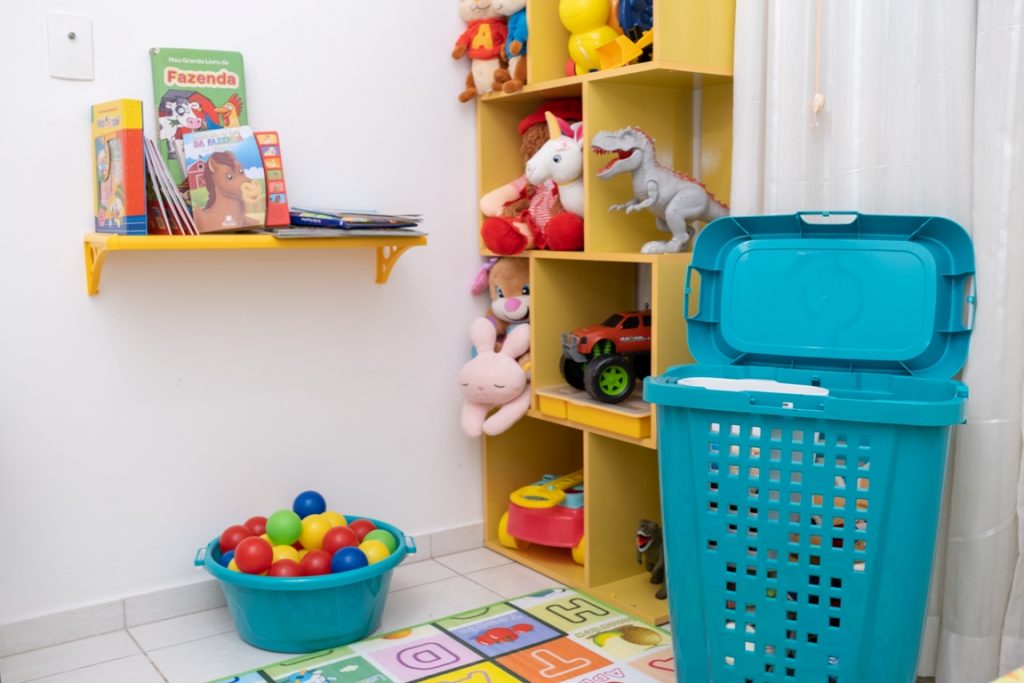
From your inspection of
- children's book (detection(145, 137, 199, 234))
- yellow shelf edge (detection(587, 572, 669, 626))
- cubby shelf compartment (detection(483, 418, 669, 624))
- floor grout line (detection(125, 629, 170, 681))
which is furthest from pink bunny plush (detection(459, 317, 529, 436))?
floor grout line (detection(125, 629, 170, 681))

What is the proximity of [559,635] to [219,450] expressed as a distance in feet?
2.76

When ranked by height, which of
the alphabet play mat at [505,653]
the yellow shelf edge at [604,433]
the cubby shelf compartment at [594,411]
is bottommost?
the alphabet play mat at [505,653]

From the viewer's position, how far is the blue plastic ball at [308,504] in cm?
222

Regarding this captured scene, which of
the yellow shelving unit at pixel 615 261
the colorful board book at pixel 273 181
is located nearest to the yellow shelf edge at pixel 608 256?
the yellow shelving unit at pixel 615 261

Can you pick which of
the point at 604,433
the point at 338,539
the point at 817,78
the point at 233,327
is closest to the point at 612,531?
the point at 604,433

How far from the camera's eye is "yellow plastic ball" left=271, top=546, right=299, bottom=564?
2.00m

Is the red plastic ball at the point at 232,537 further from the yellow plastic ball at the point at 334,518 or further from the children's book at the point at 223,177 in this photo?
the children's book at the point at 223,177

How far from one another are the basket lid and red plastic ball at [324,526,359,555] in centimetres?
80

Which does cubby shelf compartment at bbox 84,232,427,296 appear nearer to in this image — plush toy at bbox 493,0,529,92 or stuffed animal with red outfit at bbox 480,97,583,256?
stuffed animal with red outfit at bbox 480,97,583,256

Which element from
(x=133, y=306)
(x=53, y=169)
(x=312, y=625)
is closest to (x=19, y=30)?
(x=53, y=169)

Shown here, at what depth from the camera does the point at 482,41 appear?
2.39 meters

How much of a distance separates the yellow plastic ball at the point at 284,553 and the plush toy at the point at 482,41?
114cm

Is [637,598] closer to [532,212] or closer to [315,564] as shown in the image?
[315,564]

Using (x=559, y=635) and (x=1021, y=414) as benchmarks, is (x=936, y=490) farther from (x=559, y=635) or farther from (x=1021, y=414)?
(x=559, y=635)
